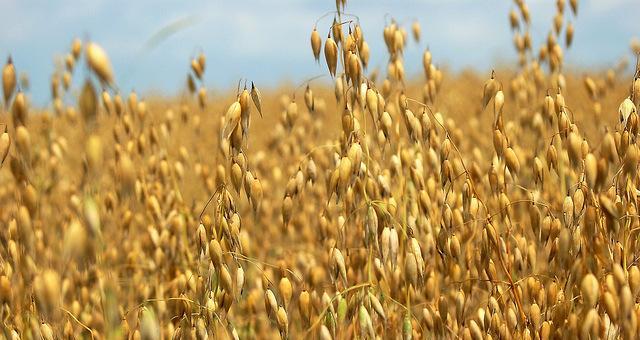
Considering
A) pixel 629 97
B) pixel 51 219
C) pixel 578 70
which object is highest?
pixel 578 70

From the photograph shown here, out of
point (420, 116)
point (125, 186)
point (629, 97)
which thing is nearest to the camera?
point (125, 186)

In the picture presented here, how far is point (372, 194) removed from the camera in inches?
85.7

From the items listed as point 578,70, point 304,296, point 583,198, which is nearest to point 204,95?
point 304,296

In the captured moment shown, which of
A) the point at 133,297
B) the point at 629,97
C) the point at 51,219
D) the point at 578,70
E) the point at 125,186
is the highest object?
the point at 578,70

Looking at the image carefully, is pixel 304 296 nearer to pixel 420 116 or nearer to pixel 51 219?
pixel 420 116

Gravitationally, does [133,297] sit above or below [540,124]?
below

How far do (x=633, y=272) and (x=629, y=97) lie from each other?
51cm

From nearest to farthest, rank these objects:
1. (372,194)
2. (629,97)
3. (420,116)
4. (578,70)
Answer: (629,97), (372,194), (420,116), (578,70)

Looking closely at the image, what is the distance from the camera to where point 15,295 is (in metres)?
2.52

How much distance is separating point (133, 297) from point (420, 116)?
154 cm

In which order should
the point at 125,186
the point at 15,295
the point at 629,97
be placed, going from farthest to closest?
1. the point at 15,295
2. the point at 629,97
3. the point at 125,186

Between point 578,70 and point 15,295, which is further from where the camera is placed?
point 578,70

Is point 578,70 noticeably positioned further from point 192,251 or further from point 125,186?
point 125,186

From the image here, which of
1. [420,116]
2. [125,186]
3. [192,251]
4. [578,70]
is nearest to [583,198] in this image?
[420,116]
